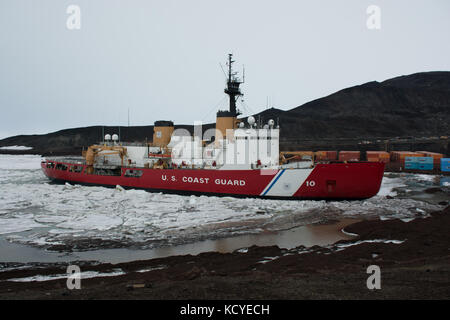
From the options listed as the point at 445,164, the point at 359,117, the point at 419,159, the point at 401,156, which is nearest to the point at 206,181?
the point at 445,164

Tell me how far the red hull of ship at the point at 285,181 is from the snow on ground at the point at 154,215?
487 millimetres

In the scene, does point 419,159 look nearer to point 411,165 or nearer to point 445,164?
point 411,165

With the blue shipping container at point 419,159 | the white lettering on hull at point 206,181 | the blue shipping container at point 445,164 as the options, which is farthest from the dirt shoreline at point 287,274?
the blue shipping container at point 419,159

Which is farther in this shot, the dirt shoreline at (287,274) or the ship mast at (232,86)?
the ship mast at (232,86)

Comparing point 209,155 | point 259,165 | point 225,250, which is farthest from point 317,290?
point 209,155

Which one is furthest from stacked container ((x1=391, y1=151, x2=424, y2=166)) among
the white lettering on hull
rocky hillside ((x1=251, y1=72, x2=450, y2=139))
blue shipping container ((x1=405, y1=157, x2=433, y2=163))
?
rocky hillside ((x1=251, y1=72, x2=450, y2=139))

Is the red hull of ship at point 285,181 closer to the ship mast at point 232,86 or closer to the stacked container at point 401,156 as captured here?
the ship mast at point 232,86

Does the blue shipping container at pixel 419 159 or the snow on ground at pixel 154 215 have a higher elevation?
the blue shipping container at pixel 419 159

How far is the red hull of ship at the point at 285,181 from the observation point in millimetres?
14555

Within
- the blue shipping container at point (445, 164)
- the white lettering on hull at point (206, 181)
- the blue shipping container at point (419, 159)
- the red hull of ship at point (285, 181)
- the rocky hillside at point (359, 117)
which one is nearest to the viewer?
the red hull of ship at point (285, 181)

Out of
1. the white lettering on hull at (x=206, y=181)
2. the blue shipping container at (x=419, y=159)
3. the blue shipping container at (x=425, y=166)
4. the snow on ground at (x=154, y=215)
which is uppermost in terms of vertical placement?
the blue shipping container at (x=419, y=159)
